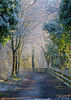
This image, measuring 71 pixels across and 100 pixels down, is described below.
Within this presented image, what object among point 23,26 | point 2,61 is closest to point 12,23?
point 2,61

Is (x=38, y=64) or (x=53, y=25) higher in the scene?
(x=53, y=25)

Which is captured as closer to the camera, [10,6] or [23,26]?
[10,6]

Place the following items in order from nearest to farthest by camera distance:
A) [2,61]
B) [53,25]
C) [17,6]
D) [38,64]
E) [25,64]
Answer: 1. [17,6]
2. [2,61]
3. [53,25]
4. [25,64]
5. [38,64]

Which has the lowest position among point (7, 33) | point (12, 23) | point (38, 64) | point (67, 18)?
point (38, 64)

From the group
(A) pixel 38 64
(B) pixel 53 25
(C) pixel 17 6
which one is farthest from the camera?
(A) pixel 38 64

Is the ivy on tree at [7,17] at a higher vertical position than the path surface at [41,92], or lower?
higher

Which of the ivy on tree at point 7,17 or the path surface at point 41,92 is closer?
the ivy on tree at point 7,17

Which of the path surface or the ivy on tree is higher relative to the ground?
the ivy on tree

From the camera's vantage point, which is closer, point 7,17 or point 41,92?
point 7,17

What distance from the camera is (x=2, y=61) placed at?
13984 mm

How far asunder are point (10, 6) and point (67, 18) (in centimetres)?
451

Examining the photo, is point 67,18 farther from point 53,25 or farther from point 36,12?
point 36,12

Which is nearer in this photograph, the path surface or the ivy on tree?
the ivy on tree

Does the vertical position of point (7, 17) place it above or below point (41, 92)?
above
